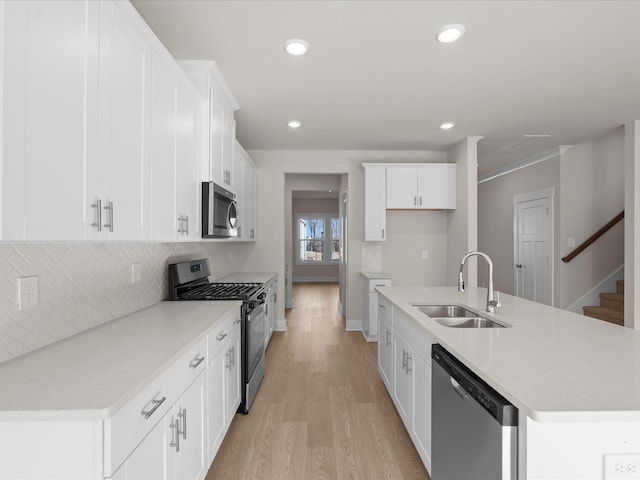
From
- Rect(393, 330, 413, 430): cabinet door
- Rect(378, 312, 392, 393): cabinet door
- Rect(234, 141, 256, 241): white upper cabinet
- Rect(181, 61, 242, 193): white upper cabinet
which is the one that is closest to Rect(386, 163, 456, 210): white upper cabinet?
Rect(234, 141, 256, 241): white upper cabinet

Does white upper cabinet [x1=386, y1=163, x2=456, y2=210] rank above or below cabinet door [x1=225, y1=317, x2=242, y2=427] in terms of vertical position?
above

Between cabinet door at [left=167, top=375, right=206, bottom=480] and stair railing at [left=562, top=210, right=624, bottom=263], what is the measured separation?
17.7 ft

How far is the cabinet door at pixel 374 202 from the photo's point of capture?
496 cm

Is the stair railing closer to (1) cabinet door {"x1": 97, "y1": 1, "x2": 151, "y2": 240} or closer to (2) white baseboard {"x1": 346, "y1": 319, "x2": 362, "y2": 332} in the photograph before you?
(2) white baseboard {"x1": 346, "y1": 319, "x2": 362, "y2": 332}

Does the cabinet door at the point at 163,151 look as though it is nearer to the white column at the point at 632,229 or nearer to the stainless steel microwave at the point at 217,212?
the stainless steel microwave at the point at 217,212

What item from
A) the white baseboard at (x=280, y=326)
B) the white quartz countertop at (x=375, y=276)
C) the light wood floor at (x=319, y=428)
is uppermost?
the white quartz countertop at (x=375, y=276)

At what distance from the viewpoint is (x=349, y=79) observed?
2.93 meters

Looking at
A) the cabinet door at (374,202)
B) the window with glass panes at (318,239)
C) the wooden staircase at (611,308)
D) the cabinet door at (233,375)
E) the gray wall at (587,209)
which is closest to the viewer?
the cabinet door at (233,375)

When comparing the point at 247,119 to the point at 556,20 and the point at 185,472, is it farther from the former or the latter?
the point at 185,472

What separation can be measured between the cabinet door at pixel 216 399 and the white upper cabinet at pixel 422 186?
3.43 m

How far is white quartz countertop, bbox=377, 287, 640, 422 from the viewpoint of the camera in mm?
1021

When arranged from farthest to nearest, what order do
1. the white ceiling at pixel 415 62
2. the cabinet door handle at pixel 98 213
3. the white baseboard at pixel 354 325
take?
the white baseboard at pixel 354 325
the white ceiling at pixel 415 62
the cabinet door handle at pixel 98 213

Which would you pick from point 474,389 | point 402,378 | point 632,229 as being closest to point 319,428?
point 402,378

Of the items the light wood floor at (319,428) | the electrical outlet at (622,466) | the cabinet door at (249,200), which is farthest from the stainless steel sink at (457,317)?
the cabinet door at (249,200)
